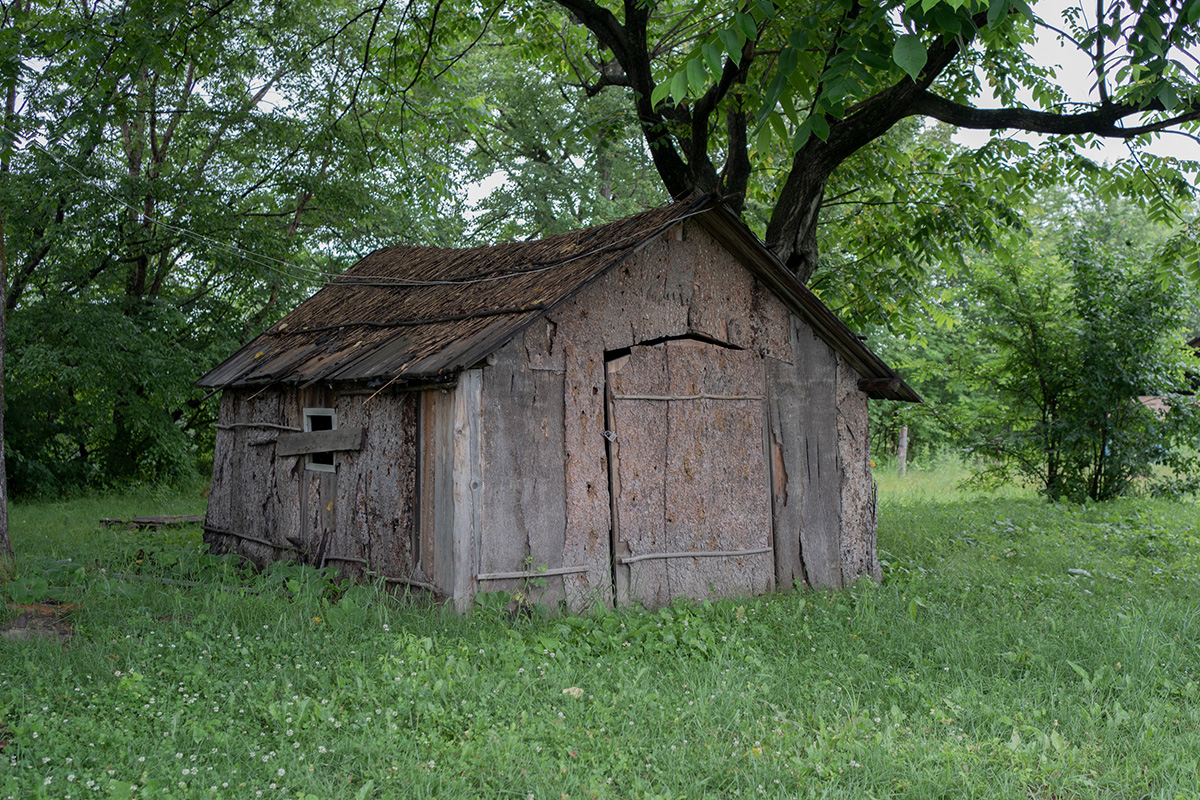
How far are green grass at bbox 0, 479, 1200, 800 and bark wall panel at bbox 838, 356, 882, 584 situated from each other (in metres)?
0.79

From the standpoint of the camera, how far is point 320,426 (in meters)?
8.76

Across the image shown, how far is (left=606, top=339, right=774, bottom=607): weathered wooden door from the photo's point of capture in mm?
7391

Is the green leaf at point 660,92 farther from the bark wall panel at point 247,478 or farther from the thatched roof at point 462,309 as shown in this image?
the bark wall panel at point 247,478

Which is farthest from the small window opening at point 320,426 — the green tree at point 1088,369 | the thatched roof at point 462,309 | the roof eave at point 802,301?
the green tree at point 1088,369

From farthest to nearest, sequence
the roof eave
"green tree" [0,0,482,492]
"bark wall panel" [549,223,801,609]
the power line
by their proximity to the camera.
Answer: "green tree" [0,0,482,492] < the roof eave < the power line < "bark wall panel" [549,223,801,609]

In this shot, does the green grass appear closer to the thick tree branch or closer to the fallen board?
the thick tree branch

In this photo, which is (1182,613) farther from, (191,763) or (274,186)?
(274,186)

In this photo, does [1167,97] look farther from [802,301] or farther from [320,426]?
[320,426]

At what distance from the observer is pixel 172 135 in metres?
16.5

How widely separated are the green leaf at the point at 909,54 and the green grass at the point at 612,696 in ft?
11.0

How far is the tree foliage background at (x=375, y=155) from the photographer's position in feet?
26.9

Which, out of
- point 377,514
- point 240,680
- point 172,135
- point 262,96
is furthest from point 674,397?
point 262,96

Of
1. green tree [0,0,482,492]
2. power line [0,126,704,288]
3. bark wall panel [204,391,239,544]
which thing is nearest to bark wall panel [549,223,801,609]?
power line [0,126,704,288]

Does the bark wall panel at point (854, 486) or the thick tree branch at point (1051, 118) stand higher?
the thick tree branch at point (1051, 118)
